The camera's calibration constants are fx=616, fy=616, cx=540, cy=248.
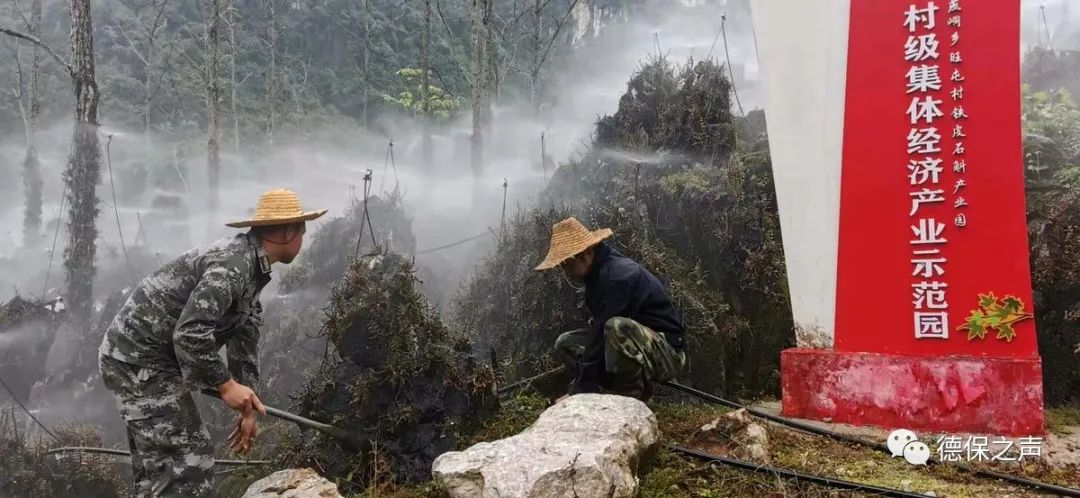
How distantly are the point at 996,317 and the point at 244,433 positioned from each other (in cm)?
443

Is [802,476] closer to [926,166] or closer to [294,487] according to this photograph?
[926,166]

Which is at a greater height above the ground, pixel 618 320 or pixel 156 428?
pixel 618 320

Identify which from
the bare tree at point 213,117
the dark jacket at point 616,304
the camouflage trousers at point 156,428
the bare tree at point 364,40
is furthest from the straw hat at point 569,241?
the bare tree at point 364,40

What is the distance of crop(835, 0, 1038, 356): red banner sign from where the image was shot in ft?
12.8

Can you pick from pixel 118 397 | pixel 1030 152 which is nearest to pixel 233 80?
pixel 118 397

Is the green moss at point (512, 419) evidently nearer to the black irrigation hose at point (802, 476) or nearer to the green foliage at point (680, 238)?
the green foliage at point (680, 238)

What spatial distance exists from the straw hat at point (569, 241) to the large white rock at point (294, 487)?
1.79 m

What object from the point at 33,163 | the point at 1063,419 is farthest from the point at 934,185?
the point at 33,163

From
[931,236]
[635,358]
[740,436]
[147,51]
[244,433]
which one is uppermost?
[147,51]

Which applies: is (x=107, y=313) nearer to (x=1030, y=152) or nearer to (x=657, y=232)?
Answer: (x=657, y=232)

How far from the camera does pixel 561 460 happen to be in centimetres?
284

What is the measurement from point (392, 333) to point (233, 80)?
9.67 meters

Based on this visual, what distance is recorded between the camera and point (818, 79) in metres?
4.40

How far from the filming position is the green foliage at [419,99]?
11461 millimetres
